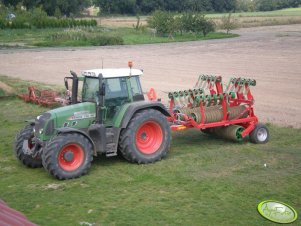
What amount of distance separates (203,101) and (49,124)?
12.2 feet

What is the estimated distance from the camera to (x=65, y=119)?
9.22m

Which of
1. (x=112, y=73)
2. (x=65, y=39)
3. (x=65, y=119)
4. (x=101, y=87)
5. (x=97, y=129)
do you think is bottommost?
(x=97, y=129)

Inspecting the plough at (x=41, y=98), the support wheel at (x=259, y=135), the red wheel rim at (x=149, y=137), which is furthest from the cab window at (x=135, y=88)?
the plough at (x=41, y=98)

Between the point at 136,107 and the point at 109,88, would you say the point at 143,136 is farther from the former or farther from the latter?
the point at 109,88

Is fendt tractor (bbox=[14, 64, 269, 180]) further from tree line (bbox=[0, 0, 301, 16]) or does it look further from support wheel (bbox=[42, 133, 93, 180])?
tree line (bbox=[0, 0, 301, 16])

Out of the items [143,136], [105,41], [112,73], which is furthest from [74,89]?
[105,41]

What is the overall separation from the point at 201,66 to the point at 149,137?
18.9m

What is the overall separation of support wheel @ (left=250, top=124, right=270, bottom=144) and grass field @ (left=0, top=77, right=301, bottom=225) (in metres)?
0.24

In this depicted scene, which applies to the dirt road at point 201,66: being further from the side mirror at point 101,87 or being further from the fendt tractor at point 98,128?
the side mirror at point 101,87

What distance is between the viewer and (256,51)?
3716 cm

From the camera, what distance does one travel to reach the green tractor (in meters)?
8.90

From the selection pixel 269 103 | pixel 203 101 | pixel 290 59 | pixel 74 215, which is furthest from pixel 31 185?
pixel 290 59

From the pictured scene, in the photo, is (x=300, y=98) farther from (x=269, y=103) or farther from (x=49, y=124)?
(x=49, y=124)

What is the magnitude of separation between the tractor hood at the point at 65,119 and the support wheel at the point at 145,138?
0.74 metres
